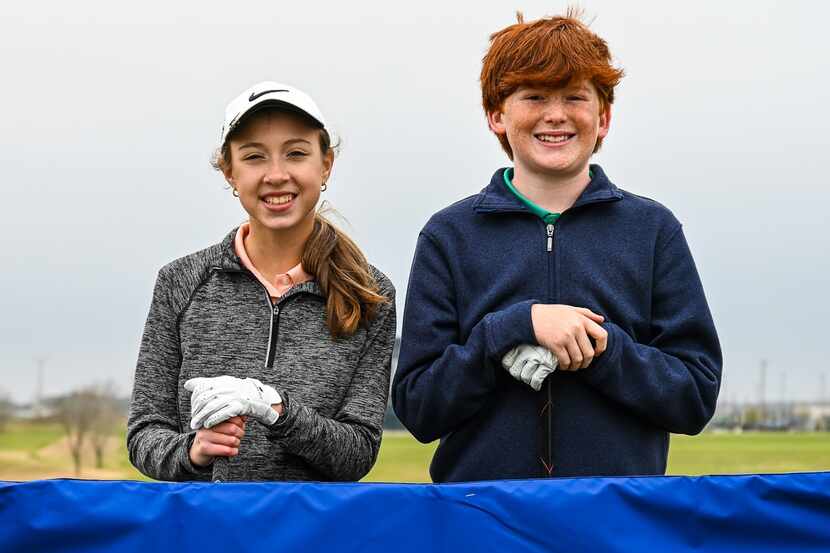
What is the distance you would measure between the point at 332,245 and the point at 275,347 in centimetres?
34

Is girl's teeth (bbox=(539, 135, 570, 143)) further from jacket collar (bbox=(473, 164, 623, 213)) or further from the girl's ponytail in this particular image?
the girl's ponytail

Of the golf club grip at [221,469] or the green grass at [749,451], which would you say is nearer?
the golf club grip at [221,469]

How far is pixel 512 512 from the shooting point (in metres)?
2.33

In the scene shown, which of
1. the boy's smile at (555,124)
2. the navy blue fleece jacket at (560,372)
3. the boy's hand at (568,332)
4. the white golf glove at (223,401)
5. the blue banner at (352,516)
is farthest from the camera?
the boy's smile at (555,124)

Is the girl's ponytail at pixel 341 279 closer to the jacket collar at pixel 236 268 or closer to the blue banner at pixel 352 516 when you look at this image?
the jacket collar at pixel 236 268

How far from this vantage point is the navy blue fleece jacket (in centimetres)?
286

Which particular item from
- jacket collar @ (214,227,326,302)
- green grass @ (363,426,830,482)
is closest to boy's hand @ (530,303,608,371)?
jacket collar @ (214,227,326,302)

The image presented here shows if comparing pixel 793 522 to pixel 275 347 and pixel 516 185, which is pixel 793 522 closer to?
pixel 516 185

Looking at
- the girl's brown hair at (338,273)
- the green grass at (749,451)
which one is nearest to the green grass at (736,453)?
the green grass at (749,451)

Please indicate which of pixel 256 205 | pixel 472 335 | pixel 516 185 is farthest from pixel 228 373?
pixel 516 185

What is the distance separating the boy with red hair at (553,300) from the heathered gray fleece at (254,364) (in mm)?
185

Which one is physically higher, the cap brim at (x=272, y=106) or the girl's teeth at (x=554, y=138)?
the cap brim at (x=272, y=106)

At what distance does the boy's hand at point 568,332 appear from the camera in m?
2.72

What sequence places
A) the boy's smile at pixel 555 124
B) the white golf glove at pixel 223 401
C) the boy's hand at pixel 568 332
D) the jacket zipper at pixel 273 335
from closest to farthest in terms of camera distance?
the white golf glove at pixel 223 401 → the boy's hand at pixel 568 332 → the boy's smile at pixel 555 124 → the jacket zipper at pixel 273 335
